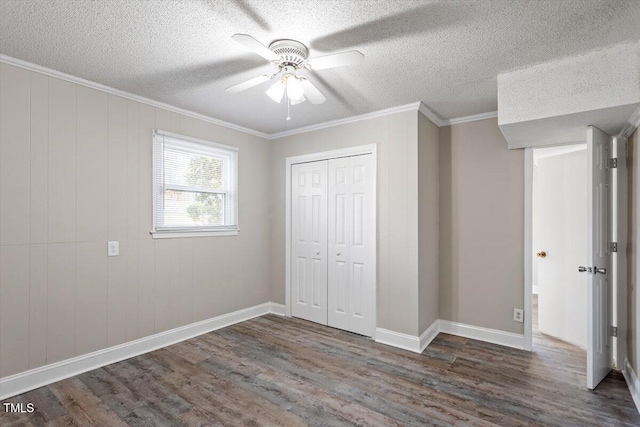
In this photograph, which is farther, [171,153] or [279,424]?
[171,153]

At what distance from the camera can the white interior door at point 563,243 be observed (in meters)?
3.49

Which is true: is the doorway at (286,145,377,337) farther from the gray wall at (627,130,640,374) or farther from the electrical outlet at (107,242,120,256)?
the gray wall at (627,130,640,374)

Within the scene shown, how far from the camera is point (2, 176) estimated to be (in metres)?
2.42

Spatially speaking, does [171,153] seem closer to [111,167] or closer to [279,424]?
[111,167]

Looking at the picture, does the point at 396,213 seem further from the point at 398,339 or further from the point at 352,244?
the point at 398,339

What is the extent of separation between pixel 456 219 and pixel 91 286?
371 cm

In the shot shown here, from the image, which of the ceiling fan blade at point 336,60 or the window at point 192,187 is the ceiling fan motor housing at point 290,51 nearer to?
the ceiling fan blade at point 336,60

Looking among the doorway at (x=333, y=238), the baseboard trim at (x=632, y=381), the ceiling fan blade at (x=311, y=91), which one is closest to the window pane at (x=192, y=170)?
the doorway at (x=333, y=238)

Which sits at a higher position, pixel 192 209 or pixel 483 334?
pixel 192 209

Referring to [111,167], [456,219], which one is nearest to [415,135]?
[456,219]

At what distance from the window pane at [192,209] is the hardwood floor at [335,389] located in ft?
4.29

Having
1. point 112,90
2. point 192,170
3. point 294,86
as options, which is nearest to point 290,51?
point 294,86

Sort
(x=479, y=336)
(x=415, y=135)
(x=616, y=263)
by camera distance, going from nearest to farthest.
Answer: (x=616, y=263)
(x=415, y=135)
(x=479, y=336)

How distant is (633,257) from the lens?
2.54 m
